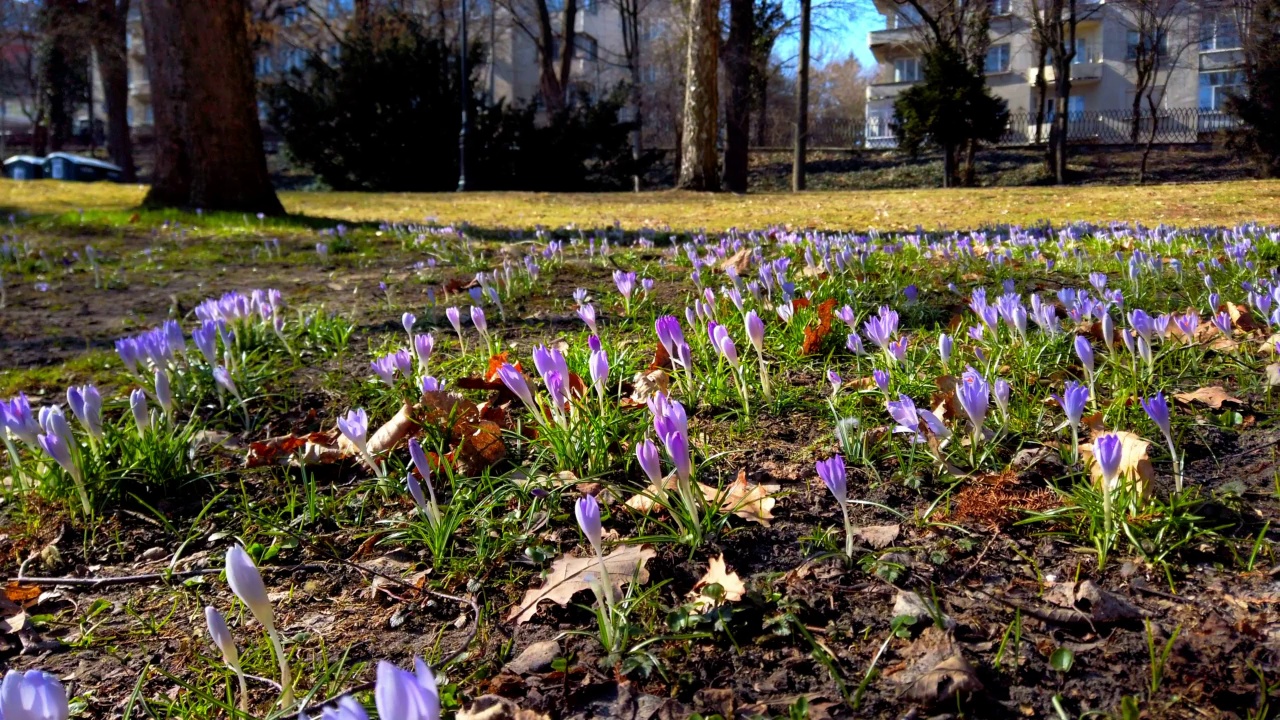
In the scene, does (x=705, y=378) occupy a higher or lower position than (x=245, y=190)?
lower

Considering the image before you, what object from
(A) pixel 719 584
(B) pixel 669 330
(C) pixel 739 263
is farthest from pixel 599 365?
(C) pixel 739 263

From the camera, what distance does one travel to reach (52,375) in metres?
3.78

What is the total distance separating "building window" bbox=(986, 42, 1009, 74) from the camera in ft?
163

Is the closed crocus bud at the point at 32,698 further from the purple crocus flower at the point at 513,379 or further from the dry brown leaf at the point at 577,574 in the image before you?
the purple crocus flower at the point at 513,379

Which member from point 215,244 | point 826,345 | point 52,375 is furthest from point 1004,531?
point 215,244

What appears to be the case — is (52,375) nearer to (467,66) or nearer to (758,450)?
(758,450)

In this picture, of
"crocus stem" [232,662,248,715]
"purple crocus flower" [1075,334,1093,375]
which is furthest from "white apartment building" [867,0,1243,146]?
"crocus stem" [232,662,248,715]

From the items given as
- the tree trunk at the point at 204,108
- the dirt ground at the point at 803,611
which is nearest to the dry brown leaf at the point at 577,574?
the dirt ground at the point at 803,611

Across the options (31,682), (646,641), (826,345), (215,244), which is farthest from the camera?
(215,244)

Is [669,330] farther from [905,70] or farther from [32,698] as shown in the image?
[905,70]

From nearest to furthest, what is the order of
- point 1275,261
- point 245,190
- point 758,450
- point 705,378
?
point 758,450 → point 705,378 → point 1275,261 → point 245,190

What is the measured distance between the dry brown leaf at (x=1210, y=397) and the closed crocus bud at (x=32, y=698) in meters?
2.49

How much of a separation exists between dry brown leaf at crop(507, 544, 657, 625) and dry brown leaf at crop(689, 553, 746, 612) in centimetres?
11

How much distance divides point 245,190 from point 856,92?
7535cm
